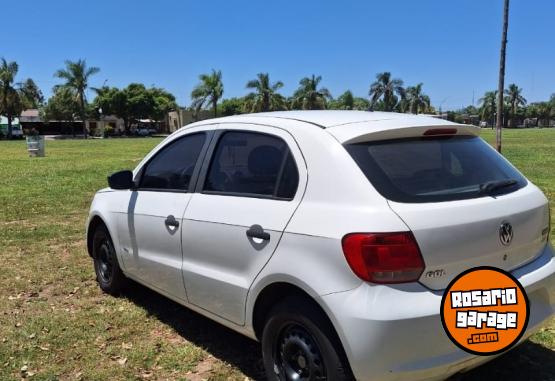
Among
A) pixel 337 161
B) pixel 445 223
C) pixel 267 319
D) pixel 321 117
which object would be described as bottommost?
pixel 267 319

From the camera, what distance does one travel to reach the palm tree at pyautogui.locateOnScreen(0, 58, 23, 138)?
70000 mm

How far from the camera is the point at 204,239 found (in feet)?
12.1

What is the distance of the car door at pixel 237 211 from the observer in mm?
3230

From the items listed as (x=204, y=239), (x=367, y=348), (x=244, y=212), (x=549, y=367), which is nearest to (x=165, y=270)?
(x=204, y=239)

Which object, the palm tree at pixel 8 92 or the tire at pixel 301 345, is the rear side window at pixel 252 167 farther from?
the palm tree at pixel 8 92

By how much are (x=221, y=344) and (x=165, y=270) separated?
724mm

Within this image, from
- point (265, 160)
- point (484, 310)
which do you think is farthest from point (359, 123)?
point (484, 310)

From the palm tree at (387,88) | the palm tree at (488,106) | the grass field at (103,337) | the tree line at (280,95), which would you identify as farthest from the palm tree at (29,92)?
the palm tree at (488,106)

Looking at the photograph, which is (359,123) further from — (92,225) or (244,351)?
(92,225)

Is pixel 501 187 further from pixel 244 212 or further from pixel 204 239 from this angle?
pixel 204 239

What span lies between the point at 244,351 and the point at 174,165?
5.02ft

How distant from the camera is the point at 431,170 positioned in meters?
Answer: 3.11

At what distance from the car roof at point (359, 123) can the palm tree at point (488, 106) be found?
135998mm

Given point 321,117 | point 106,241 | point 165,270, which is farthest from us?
point 106,241
